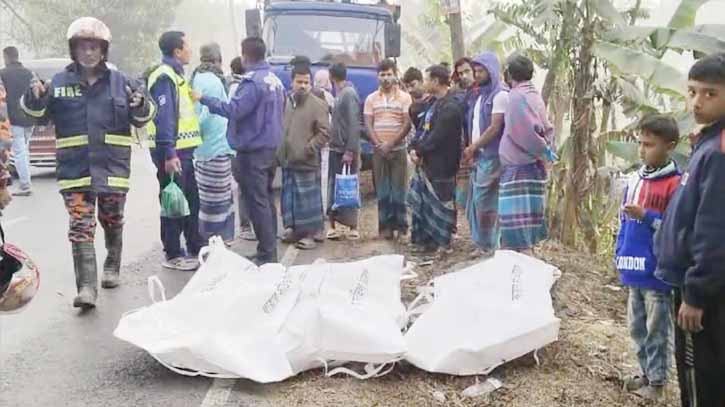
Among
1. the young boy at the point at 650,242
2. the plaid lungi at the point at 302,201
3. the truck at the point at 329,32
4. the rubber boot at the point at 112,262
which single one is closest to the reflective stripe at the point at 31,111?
the rubber boot at the point at 112,262

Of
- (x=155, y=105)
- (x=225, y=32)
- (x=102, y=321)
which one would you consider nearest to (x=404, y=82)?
(x=155, y=105)

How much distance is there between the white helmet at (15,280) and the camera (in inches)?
148

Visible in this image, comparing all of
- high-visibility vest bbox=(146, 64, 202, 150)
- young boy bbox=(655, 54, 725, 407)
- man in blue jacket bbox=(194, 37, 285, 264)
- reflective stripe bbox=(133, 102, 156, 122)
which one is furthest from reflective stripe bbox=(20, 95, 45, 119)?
young boy bbox=(655, 54, 725, 407)

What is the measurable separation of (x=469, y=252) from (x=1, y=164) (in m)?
4.18

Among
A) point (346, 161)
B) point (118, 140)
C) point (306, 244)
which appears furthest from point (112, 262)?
point (346, 161)

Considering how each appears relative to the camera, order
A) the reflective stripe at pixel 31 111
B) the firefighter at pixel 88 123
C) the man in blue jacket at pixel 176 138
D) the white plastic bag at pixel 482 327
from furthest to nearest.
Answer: the man in blue jacket at pixel 176 138 → the firefighter at pixel 88 123 → the reflective stripe at pixel 31 111 → the white plastic bag at pixel 482 327

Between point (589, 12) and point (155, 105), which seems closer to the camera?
point (155, 105)

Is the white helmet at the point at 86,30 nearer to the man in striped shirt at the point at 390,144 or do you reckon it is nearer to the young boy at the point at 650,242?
the man in striped shirt at the point at 390,144

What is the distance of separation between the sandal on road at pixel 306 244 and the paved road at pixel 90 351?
0.11m

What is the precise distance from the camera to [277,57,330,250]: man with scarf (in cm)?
706

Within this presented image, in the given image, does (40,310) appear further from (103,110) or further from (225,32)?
(225,32)

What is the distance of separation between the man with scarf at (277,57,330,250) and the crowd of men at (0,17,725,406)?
1 cm

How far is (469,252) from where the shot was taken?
6.93m

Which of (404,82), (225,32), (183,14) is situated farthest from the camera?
(225,32)
